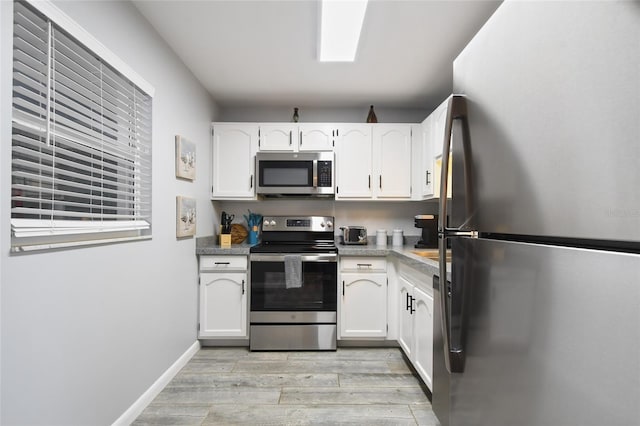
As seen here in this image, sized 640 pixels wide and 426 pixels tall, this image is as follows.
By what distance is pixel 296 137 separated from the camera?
10.5 ft

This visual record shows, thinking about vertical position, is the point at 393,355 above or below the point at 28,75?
below

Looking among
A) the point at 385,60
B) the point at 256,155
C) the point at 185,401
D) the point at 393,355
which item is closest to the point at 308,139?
the point at 256,155

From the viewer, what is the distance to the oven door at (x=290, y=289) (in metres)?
2.86

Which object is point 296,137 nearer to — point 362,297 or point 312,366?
point 362,297

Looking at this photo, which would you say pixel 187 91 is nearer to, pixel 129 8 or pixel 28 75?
pixel 129 8

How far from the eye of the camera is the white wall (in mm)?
1112

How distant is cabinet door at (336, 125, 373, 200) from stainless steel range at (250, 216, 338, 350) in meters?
0.72

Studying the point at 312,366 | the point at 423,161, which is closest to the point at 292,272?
the point at 312,366

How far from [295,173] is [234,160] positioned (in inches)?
25.1

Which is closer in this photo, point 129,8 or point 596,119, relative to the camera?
point 596,119

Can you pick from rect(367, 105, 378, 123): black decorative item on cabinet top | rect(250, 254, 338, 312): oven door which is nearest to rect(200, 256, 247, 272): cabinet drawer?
rect(250, 254, 338, 312): oven door

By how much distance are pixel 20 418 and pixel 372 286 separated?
235cm

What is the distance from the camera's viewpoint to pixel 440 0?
5.79 ft

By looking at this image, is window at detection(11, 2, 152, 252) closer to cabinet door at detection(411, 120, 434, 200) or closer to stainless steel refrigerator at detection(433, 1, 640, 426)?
stainless steel refrigerator at detection(433, 1, 640, 426)
